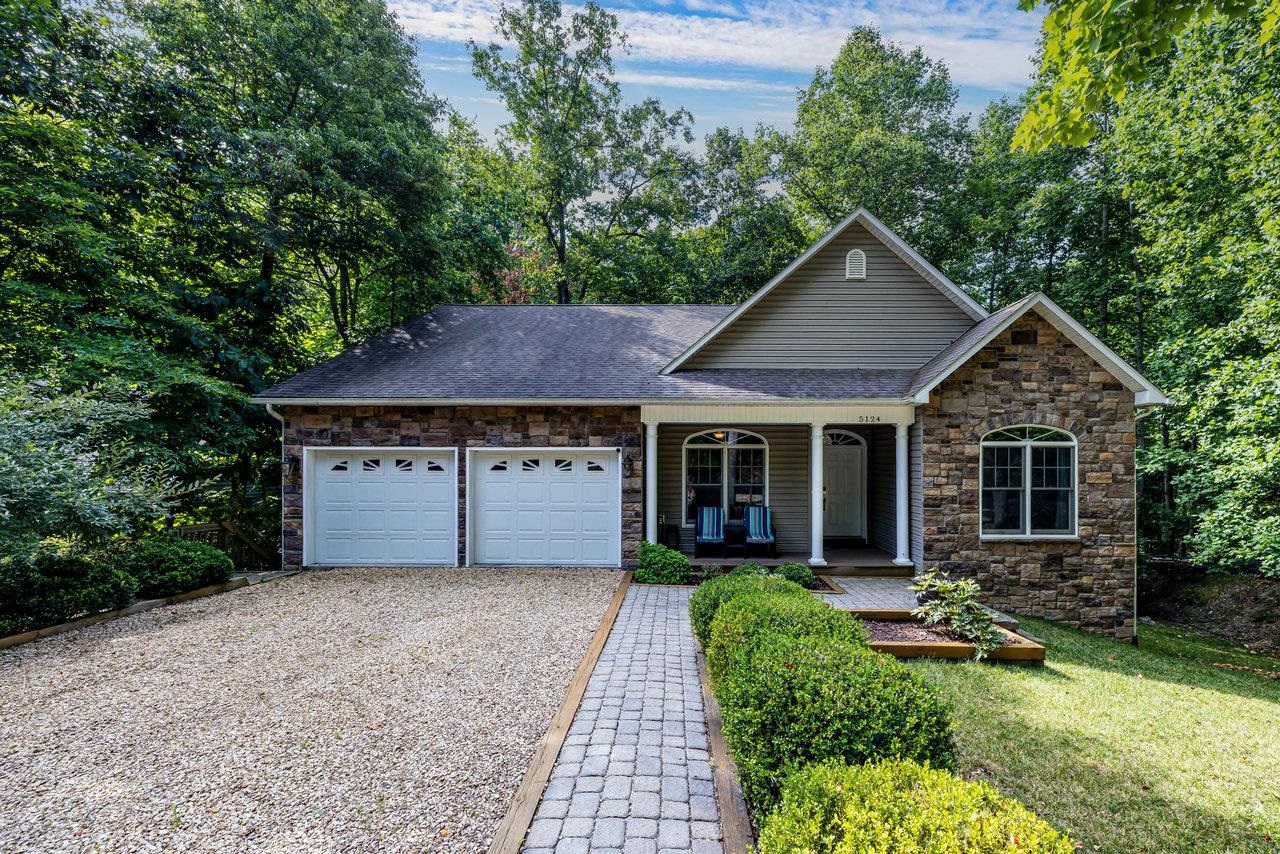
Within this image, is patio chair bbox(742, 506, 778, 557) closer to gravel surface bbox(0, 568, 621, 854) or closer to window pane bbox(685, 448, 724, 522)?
window pane bbox(685, 448, 724, 522)

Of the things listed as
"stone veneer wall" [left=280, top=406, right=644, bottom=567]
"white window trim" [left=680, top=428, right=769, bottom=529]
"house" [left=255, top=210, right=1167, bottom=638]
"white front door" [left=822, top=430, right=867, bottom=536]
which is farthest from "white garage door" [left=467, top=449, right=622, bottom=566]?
"white front door" [left=822, top=430, right=867, bottom=536]

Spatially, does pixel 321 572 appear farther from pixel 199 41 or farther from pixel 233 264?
pixel 199 41

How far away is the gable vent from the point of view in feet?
33.6

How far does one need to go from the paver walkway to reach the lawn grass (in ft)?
5.21

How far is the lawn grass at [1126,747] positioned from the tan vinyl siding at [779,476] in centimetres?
478

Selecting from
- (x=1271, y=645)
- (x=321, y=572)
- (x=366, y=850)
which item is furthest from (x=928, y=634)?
(x=321, y=572)

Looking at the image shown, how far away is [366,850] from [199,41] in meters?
15.2

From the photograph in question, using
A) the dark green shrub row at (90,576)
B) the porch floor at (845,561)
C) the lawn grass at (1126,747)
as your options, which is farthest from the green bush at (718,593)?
the dark green shrub row at (90,576)

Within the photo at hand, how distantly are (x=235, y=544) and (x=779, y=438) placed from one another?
10.3 metres

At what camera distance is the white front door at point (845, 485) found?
11531 mm

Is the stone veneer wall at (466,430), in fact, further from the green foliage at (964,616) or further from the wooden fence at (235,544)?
the green foliage at (964,616)

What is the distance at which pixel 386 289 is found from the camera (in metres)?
16.2

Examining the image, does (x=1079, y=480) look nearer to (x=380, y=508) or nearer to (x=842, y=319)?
(x=842, y=319)

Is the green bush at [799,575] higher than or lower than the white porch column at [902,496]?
lower
